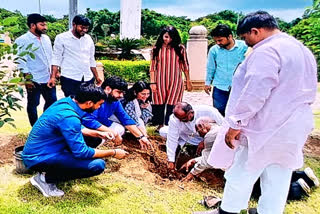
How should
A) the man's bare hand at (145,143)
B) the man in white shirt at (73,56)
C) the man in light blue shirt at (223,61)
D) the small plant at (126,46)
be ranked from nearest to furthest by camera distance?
1. the man's bare hand at (145,143)
2. the man in light blue shirt at (223,61)
3. the man in white shirt at (73,56)
4. the small plant at (126,46)

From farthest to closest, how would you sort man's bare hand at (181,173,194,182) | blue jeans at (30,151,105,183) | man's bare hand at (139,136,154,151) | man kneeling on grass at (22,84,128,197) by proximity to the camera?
1. man's bare hand at (139,136,154,151)
2. man's bare hand at (181,173,194,182)
3. blue jeans at (30,151,105,183)
4. man kneeling on grass at (22,84,128,197)

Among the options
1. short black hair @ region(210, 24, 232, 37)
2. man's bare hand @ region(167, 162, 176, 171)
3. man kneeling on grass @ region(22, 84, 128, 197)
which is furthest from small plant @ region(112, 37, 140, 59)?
man kneeling on grass @ region(22, 84, 128, 197)

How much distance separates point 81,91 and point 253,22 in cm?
140

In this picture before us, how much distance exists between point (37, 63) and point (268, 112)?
309cm

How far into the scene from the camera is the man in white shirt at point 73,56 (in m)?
4.18

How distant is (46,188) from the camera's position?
9.53 feet

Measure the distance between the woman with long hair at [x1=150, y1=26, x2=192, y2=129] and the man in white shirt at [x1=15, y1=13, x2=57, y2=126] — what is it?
1314mm

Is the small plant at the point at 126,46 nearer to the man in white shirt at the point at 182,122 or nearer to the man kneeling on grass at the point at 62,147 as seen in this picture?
the man in white shirt at the point at 182,122

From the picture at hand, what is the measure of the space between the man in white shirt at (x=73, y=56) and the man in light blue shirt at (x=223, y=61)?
1.51 m

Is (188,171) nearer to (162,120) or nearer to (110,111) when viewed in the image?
(110,111)

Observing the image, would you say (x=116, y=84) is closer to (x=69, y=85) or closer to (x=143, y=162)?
(x=143, y=162)

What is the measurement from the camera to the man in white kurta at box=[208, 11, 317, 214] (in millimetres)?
2016

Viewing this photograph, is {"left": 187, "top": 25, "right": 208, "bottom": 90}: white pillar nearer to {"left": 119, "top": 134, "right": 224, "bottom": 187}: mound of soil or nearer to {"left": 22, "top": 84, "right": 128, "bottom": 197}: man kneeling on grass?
{"left": 119, "top": 134, "right": 224, "bottom": 187}: mound of soil

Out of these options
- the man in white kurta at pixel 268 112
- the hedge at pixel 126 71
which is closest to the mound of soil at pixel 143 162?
the man in white kurta at pixel 268 112
